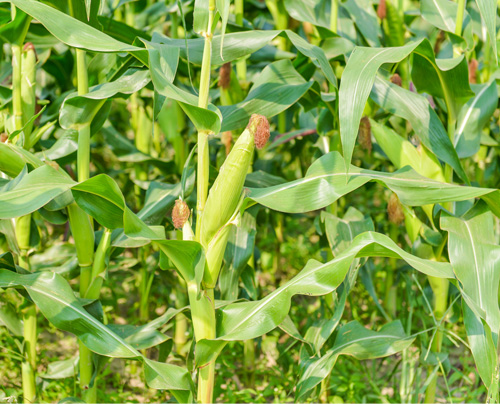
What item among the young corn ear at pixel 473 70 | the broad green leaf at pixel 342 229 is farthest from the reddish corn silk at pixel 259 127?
the young corn ear at pixel 473 70

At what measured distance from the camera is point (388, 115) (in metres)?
2.21

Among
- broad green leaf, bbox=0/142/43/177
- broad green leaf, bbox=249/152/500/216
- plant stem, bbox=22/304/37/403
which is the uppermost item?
broad green leaf, bbox=0/142/43/177

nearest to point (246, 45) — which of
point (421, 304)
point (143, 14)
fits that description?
point (143, 14)

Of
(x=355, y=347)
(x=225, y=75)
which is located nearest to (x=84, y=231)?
(x=225, y=75)

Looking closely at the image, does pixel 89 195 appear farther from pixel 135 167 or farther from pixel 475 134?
pixel 475 134

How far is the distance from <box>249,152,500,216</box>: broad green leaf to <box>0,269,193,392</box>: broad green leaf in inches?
21.4

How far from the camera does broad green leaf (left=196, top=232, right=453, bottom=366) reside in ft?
4.71

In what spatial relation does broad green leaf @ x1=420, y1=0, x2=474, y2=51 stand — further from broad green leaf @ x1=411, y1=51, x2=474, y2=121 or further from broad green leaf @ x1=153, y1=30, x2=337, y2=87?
broad green leaf @ x1=153, y1=30, x2=337, y2=87

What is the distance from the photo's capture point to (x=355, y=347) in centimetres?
181

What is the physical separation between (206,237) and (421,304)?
137 cm

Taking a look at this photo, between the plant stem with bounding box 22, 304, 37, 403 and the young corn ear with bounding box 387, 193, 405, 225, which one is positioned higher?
the young corn ear with bounding box 387, 193, 405, 225

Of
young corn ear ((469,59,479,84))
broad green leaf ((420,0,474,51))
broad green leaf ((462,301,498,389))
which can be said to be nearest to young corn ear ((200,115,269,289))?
broad green leaf ((462,301,498,389))

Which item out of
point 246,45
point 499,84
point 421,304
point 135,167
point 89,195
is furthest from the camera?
point 135,167

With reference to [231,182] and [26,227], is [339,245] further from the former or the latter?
[26,227]
